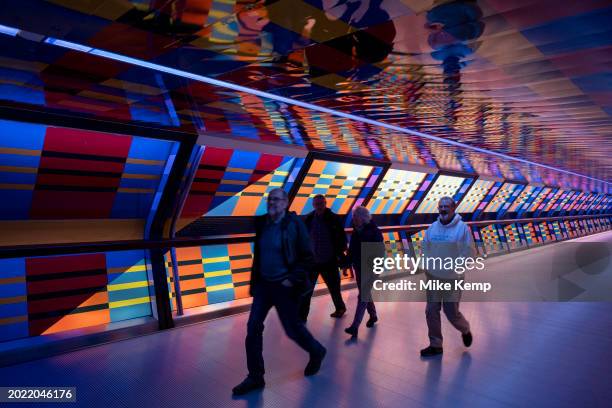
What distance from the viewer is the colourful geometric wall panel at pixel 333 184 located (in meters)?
7.83

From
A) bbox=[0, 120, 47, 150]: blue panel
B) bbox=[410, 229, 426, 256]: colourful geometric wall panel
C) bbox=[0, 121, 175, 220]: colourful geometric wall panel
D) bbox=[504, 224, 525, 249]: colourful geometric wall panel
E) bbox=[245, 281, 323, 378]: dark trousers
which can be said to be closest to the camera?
bbox=[245, 281, 323, 378]: dark trousers

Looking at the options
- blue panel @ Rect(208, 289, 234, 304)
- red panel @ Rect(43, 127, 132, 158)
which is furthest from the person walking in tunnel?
red panel @ Rect(43, 127, 132, 158)

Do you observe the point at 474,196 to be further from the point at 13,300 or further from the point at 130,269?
the point at 13,300

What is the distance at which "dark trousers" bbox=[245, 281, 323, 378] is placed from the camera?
3449mm

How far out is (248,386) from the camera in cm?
344

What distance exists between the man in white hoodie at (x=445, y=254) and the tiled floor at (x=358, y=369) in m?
0.29

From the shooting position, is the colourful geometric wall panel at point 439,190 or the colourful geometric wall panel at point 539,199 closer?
the colourful geometric wall panel at point 439,190

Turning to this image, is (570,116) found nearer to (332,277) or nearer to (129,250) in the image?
(332,277)

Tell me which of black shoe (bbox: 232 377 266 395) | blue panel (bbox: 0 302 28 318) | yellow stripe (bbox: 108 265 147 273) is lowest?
black shoe (bbox: 232 377 266 395)

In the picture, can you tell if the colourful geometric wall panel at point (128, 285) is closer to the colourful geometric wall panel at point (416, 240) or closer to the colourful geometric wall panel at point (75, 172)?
the colourful geometric wall panel at point (75, 172)

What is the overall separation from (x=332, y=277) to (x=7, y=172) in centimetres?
392

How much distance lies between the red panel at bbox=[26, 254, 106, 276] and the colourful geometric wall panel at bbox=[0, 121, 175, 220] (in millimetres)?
488

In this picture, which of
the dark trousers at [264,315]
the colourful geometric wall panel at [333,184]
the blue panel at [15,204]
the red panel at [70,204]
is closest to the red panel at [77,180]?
the red panel at [70,204]

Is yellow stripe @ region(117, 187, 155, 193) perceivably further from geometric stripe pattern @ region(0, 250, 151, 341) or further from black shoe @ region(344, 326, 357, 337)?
black shoe @ region(344, 326, 357, 337)
